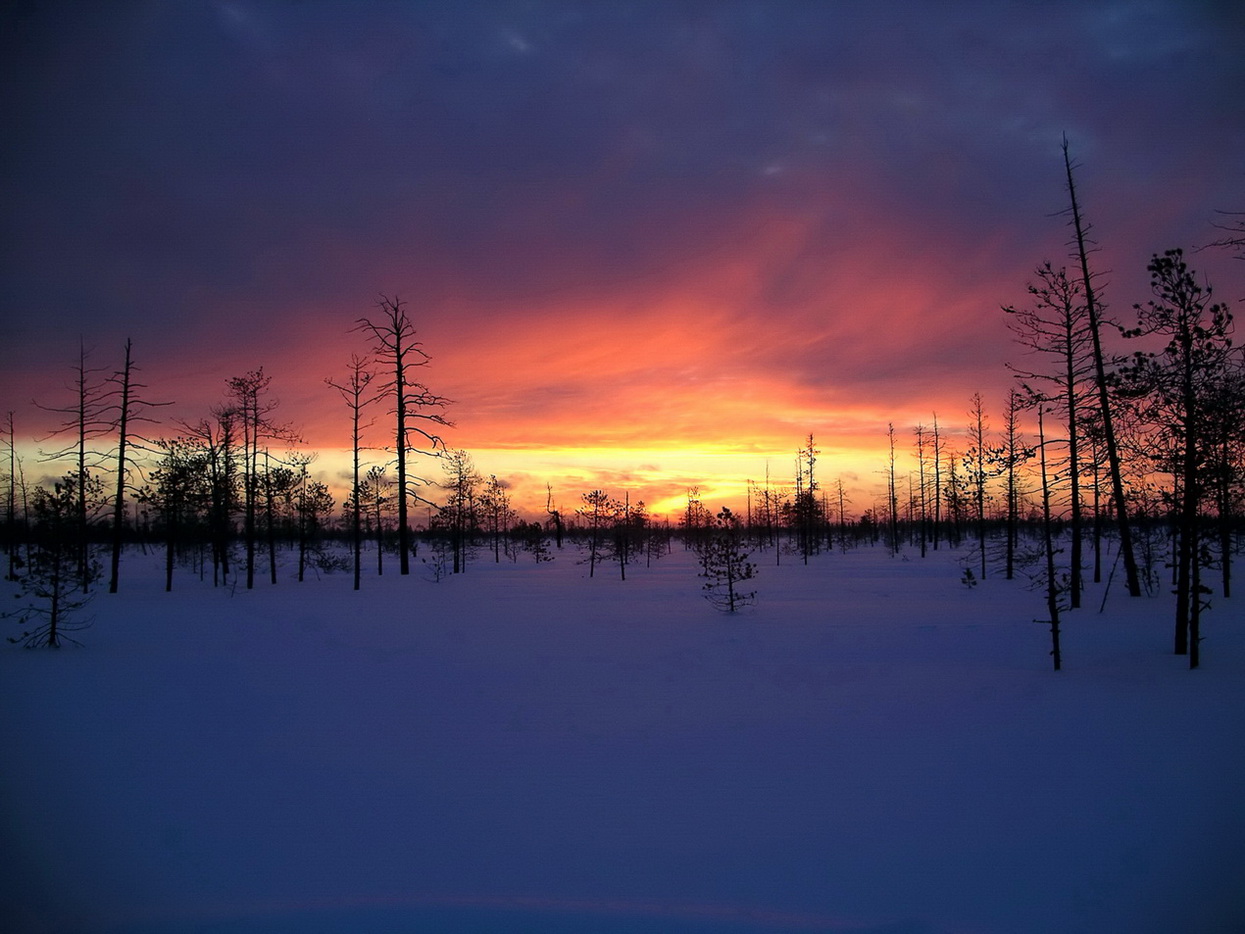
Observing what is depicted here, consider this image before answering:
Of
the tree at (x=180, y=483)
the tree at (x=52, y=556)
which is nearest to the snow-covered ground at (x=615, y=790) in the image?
the tree at (x=52, y=556)

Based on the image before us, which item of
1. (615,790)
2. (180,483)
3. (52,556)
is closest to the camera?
(615,790)

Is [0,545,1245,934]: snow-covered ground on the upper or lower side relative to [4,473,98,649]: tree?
lower

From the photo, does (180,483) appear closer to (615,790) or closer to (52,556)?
(52,556)

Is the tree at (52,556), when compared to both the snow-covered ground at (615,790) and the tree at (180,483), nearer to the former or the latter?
the snow-covered ground at (615,790)

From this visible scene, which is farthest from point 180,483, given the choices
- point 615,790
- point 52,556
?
point 615,790

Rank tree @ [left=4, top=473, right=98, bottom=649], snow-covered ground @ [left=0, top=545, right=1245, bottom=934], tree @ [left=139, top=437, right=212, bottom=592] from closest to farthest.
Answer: snow-covered ground @ [left=0, top=545, right=1245, bottom=934] → tree @ [left=4, top=473, right=98, bottom=649] → tree @ [left=139, top=437, right=212, bottom=592]

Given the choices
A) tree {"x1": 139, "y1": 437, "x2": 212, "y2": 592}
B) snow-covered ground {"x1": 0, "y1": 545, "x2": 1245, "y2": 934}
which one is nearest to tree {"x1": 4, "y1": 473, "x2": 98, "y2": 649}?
snow-covered ground {"x1": 0, "y1": 545, "x2": 1245, "y2": 934}

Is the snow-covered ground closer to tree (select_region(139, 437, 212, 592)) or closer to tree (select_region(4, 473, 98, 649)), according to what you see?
tree (select_region(4, 473, 98, 649))

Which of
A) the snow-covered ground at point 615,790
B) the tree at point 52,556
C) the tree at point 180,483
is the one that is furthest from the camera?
the tree at point 180,483

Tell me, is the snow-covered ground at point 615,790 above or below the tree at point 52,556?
below

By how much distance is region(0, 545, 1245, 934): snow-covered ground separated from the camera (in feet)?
15.0

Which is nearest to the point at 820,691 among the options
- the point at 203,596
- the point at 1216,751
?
the point at 1216,751

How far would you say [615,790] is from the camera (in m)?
6.36

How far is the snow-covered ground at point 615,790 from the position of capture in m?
4.57
